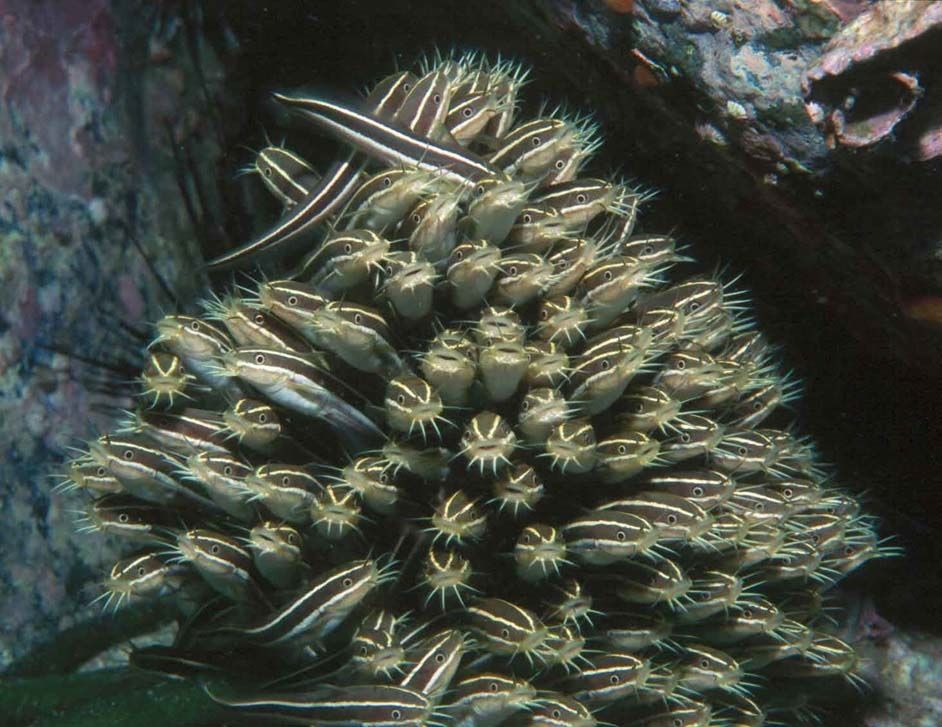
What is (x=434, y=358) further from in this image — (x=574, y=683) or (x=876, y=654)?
(x=876, y=654)

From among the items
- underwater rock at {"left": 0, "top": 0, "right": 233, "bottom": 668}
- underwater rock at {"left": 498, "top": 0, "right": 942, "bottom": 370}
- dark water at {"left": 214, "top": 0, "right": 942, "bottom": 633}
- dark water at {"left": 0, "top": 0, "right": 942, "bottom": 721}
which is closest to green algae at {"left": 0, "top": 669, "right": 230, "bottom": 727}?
underwater rock at {"left": 0, "top": 0, "right": 233, "bottom": 668}

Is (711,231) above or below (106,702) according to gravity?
above

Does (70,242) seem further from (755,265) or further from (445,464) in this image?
(755,265)

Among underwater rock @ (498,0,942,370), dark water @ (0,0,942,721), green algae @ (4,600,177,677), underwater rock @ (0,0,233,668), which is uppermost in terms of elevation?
underwater rock @ (498,0,942,370)

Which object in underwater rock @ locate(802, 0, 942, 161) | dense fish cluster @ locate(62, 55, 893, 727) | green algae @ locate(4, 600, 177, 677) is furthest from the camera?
green algae @ locate(4, 600, 177, 677)

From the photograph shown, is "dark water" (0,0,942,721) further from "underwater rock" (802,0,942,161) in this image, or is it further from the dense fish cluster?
"underwater rock" (802,0,942,161)

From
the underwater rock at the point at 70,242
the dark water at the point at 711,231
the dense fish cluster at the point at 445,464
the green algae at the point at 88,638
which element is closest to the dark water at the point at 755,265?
the dark water at the point at 711,231

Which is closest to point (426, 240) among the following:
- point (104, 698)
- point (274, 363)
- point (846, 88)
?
point (274, 363)

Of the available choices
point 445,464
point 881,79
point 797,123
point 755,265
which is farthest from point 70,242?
point 755,265
